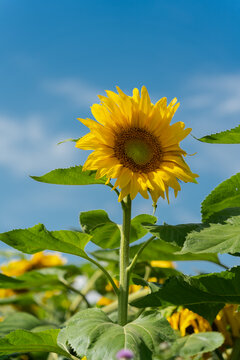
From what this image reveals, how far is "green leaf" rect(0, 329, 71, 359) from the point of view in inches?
39.3

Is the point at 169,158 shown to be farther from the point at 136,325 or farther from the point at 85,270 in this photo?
the point at 85,270

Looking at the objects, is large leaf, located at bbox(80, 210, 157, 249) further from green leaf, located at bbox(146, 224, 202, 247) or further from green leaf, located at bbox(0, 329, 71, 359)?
green leaf, located at bbox(0, 329, 71, 359)

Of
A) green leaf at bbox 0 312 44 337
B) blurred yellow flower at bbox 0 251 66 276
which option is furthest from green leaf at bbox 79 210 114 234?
blurred yellow flower at bbox 0 251 66 276

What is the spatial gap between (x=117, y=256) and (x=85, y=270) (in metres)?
0.53

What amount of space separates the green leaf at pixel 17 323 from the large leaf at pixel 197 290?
25.8 inches

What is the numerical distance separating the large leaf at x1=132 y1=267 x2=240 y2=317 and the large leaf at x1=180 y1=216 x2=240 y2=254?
0.08 m

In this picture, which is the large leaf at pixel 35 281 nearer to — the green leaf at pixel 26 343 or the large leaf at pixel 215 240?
the green leaf at pixel 26 343

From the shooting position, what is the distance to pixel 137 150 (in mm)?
1180

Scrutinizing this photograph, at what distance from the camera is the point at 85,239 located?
111cm

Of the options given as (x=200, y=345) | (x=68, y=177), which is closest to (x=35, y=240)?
(x=68, y=177)

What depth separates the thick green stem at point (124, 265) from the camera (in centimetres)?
102

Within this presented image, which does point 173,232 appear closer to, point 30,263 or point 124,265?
point 124,265

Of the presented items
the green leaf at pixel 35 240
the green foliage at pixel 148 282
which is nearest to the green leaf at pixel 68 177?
the green foliage at pixel 148 282

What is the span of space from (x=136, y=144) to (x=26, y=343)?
0.48m
